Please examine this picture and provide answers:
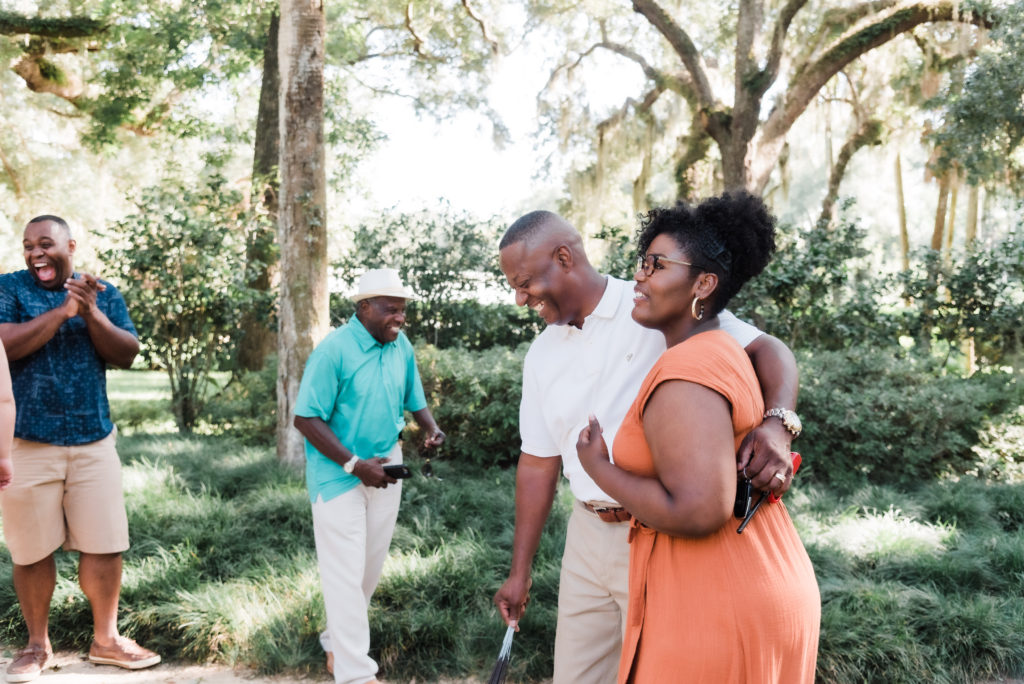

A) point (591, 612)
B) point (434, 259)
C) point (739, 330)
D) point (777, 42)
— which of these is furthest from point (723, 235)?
point (777, 42)

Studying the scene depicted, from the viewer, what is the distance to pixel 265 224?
11047mm

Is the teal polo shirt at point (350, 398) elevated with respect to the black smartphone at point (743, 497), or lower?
lower

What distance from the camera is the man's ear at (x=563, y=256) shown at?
286cm

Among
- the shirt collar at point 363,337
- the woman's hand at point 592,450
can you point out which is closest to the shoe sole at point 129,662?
the shirt collar at point 363,337

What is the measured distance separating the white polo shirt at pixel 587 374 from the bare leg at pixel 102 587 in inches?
113

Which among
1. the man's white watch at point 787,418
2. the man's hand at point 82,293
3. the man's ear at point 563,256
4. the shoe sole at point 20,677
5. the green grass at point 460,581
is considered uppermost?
the man's ear at point 563,256

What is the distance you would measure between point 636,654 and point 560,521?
4182 mm

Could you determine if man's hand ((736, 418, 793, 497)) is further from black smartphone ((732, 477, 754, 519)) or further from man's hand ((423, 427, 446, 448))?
man's hand ((423, 427, 446, 448))

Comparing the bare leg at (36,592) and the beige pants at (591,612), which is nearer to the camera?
the beige pants at (591,612)

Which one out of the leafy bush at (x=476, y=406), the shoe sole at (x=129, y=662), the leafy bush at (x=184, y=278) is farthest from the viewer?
the leafy bush at (x=184, y=278)

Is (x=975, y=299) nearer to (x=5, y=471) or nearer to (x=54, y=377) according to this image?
(x=54, y=377)

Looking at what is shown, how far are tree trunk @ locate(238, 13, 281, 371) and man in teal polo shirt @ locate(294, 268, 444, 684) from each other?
21.9 feet

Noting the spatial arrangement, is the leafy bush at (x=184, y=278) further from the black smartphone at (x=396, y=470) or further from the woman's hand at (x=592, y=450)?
the woman's hand at (x=592, y=450)

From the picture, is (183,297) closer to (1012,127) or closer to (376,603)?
(376,603)
